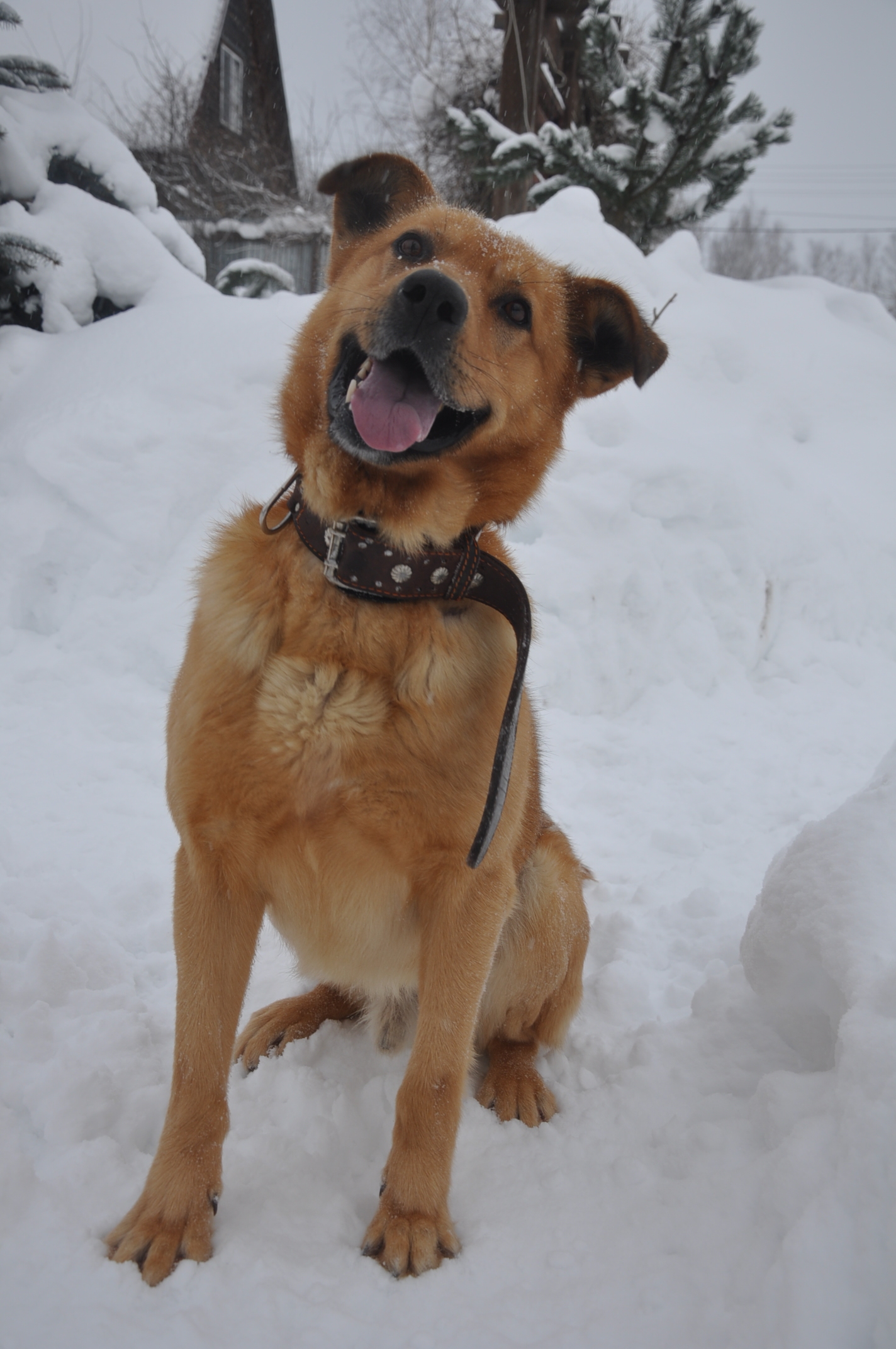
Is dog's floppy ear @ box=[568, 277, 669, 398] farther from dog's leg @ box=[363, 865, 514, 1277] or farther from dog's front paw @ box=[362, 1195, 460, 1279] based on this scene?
dog's front paw @ box=[362, 1195, 460, 1279]

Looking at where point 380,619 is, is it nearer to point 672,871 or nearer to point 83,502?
point 672,871

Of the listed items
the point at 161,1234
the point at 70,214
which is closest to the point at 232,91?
the point at 70,214

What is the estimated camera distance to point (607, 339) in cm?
216

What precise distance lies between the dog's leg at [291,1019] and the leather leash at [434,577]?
101 cm

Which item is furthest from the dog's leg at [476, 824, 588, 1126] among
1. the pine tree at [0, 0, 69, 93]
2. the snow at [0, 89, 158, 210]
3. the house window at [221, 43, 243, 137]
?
the house window at [221, 43, 243, 137]

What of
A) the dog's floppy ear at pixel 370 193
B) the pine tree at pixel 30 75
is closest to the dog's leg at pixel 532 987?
the dog's floppy ear at pixel 370 193

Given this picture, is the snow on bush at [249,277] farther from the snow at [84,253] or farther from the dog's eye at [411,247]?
the dog's eye at [411,247]

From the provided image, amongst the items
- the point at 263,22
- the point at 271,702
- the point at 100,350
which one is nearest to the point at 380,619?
the point at 271,702

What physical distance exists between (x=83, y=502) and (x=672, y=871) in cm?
398

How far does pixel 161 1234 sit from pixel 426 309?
1.90 m

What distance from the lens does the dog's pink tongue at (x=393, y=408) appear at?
159cm

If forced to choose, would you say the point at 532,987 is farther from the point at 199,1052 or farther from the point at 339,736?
the point at 339,736

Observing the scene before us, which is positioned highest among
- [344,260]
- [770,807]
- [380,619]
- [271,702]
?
[344,260]

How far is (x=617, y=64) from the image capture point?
817 centimetres
